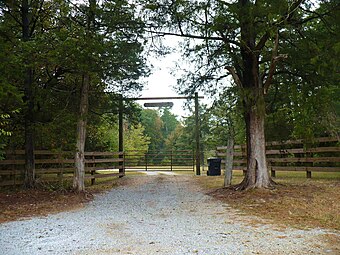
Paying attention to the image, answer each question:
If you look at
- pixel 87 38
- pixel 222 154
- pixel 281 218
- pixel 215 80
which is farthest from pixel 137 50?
pixel 222 154

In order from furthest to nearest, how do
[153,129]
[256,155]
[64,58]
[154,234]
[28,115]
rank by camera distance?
[153,129]
[28,115]
[256,155]
[64,58]
[154,234]

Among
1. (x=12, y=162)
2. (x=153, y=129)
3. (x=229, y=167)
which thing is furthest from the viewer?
(x=153, y=129)

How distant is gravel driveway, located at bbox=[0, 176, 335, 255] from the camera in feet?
12.3

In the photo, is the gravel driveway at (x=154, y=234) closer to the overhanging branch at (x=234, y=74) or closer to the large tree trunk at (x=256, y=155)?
the large tree trunk at (x=256, y=155)

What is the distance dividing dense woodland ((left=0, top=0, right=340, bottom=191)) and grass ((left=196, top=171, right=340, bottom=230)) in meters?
0.64

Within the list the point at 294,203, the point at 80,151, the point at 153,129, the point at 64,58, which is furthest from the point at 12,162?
the point at 153,129

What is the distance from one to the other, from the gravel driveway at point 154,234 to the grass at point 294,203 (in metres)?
0.45

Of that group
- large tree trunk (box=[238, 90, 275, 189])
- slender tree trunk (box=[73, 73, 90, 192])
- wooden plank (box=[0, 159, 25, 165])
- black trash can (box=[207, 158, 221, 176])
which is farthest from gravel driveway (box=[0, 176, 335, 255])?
black trash can (box=[207, 158, 221, 176])

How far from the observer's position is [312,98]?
308 inches

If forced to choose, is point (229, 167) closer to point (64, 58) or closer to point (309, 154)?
point (309, 154)

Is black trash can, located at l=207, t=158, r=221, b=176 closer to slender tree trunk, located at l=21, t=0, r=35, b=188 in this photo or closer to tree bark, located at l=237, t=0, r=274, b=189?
tree bark, located at l=237, t=0, r=274, b=189

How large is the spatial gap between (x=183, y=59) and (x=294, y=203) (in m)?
4.84

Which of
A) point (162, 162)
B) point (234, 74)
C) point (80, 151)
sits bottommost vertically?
point (162, 162)

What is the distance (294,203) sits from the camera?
6715mm
